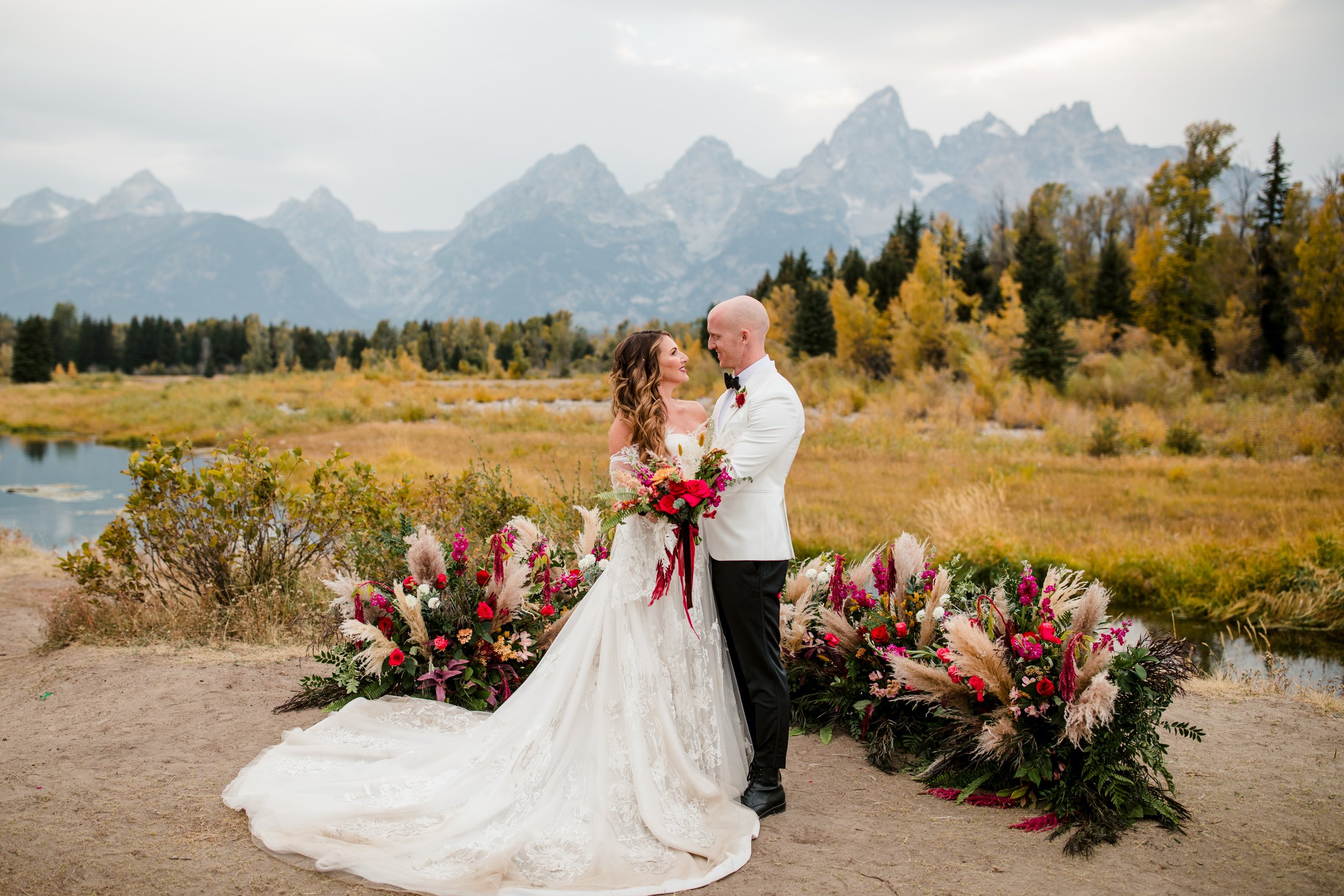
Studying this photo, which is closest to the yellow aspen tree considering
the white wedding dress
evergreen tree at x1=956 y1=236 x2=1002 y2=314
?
evergreen tree at x1=956 y1=236 x2=1002 y2=314

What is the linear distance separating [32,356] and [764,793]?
82.2 m

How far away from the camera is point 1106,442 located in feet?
63.4

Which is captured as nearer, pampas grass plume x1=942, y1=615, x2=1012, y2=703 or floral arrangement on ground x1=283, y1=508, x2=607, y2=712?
pampas grass plume x1=942, y1=615, x2=1012, y2=703

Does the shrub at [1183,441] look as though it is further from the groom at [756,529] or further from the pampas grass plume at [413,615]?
the pampas grass plume at [413,615]

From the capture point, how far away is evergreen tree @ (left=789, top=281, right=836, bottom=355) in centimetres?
4656

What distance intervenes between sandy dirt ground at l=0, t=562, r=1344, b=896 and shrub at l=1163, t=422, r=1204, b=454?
1589cm

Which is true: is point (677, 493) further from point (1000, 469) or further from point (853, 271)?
point (853, 271)

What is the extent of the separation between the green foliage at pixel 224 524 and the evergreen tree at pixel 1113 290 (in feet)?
144

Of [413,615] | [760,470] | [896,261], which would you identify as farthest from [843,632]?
[896,261]

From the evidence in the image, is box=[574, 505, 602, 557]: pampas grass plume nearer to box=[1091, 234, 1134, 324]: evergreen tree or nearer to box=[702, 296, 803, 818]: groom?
box=[702, 296, 803, 818]: groom

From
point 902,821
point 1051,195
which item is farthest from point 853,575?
point 1051,195

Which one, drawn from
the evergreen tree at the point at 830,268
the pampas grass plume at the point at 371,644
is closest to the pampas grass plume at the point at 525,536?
the pampas grass plume at the point at 371,644

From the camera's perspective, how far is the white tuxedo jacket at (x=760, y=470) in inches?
151

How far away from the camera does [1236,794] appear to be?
438cm
